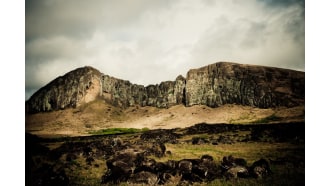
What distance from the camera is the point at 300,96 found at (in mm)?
22391

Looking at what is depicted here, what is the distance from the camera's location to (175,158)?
2089 centimetres

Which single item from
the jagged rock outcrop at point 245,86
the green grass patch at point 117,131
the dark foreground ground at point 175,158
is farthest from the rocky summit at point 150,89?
the dark foreground ground at point 175,158

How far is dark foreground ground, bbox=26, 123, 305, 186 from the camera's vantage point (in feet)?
62.7

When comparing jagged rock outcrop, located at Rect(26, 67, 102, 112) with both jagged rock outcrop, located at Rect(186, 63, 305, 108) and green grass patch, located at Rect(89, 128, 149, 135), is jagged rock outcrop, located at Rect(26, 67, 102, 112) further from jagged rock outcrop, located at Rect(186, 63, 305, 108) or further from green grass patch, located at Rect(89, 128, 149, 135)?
jagged rock outcrop, located at Rect(186, 63, 305, 108)

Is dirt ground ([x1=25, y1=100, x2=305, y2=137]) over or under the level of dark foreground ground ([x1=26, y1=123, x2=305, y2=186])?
over

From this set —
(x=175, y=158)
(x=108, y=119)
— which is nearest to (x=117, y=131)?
A: (x=108, y=119)

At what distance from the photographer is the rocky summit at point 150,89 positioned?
23.2 meters

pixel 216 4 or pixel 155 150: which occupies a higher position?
pixel 216 4

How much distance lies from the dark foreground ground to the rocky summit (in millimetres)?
2546

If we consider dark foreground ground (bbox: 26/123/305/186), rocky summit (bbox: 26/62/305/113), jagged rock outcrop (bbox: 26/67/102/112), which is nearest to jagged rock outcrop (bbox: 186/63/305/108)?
rocky summit (bbox: 26/62/305/113)

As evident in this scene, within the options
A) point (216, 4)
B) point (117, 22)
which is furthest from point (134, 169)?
point (216, 4)

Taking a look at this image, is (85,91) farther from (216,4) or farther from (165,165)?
(216,4)

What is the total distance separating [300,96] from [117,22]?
45.8ft
